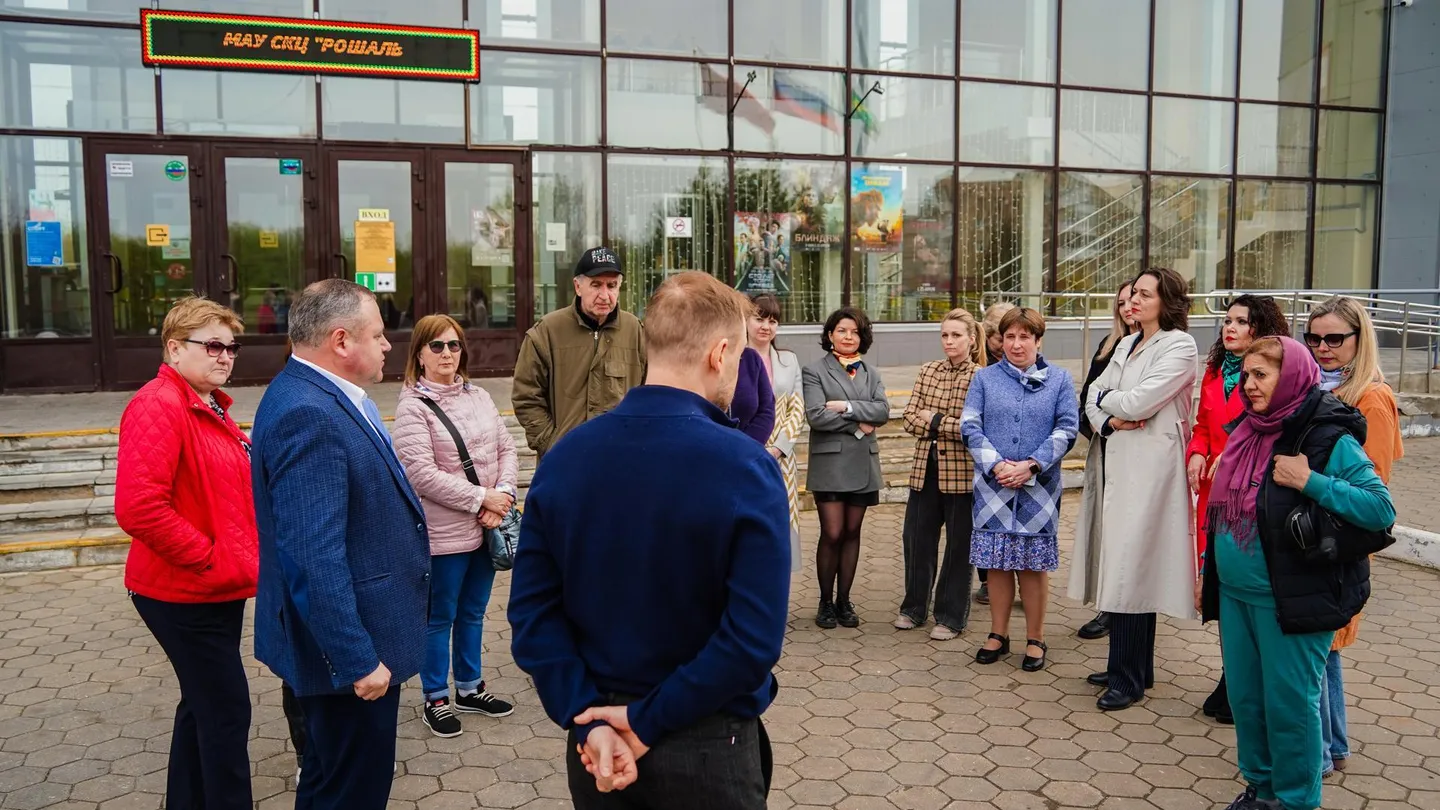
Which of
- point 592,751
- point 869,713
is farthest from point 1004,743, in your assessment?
point 592,751

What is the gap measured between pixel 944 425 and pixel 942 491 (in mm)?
367

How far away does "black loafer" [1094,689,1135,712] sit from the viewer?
487cm

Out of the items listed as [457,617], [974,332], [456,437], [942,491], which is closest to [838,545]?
[942,491]

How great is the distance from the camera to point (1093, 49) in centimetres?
1544

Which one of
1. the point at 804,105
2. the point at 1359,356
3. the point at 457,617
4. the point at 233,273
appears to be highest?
the point at 804,105

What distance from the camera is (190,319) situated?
11.6ft

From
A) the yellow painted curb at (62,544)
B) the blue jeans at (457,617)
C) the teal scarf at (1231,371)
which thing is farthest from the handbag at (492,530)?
the yellow painted curb at (62,544)

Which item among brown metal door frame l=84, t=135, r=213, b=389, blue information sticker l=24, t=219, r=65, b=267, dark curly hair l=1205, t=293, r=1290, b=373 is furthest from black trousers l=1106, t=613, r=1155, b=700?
blue information sticker l=24, t=219, r=65, b=267

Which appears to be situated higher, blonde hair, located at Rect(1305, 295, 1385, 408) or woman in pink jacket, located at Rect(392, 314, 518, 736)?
blonde hair, located at Rect(1305, 295, 1385, 408)

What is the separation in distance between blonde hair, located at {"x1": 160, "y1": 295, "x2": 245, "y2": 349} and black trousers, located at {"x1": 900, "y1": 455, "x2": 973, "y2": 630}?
3767mm

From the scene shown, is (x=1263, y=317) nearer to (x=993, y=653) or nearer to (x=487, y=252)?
(x=993, y=653)

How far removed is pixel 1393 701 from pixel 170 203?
39.5 feet

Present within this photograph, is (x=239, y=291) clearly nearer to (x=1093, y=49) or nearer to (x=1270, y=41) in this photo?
(x=1093, y=49)

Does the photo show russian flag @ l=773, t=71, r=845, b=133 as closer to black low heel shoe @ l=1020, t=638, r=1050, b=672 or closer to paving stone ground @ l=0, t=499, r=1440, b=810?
paving stone ground @ l=0, t=499, r=1440, b=810
